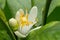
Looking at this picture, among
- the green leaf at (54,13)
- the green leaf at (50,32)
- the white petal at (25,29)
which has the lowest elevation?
the white petal at (25,29)

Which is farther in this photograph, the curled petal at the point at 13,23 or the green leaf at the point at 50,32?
the curled petal at the point at 13,23

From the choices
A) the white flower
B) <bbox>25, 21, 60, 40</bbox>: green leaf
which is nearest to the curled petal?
the white flower

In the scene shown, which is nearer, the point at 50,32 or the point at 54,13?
the point at 50,32

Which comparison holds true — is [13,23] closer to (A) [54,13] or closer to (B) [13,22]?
(B) [13,22]

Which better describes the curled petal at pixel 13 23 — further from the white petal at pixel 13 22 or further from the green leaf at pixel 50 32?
the green leaf at pixel 50 32

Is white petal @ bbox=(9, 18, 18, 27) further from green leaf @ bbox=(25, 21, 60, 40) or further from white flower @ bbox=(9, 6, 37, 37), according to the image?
green leaf @ bbox=(25, 21, 60, 40)

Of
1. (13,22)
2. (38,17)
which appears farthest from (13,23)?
(38,17)

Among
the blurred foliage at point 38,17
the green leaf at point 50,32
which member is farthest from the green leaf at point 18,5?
the green leaf at point 50,32

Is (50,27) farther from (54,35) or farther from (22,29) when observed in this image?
(22,29)
